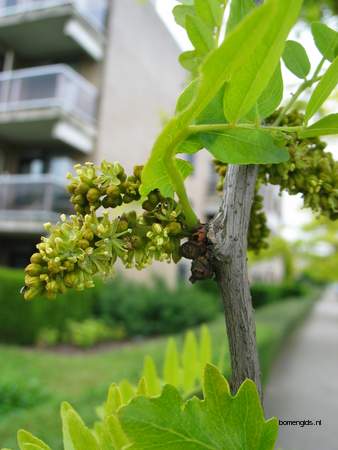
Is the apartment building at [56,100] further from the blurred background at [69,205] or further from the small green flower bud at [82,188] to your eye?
the small green flower bud at [82,188]

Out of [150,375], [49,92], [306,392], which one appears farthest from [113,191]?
[49,92]

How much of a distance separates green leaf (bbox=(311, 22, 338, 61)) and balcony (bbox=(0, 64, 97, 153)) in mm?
12147

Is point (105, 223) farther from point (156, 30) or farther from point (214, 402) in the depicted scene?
point (156, 30)

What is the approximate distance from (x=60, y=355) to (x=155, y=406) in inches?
366

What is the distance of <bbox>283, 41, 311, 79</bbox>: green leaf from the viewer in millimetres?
782

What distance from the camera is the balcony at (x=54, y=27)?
12.6 m

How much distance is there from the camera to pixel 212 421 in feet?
1.85

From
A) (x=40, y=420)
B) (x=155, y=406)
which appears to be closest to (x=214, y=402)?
(x=155, y=406)

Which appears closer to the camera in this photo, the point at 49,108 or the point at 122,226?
the point at 122,226

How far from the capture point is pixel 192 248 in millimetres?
658

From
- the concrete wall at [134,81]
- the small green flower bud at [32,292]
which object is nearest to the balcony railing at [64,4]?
the concrete wall at [134,81]

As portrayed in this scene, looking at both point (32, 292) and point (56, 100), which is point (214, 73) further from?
point (56, 100)

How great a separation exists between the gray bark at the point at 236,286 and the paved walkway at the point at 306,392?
6.75ft

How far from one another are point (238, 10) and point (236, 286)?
0.36 m
